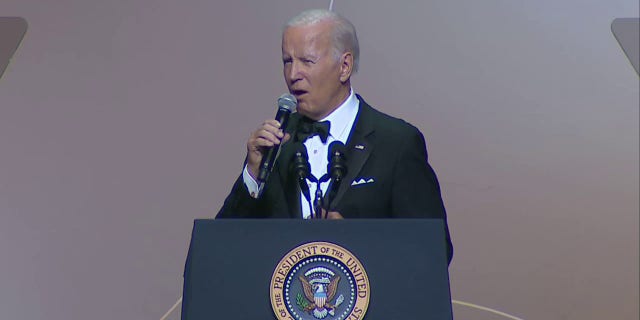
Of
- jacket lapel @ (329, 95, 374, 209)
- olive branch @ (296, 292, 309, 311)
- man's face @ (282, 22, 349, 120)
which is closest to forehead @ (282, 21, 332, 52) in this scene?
man's face @ (282, 22, 349, 120)

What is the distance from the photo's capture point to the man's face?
6.90 ft

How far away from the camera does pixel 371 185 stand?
203cm

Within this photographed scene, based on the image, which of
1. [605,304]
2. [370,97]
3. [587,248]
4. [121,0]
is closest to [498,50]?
[370,97]

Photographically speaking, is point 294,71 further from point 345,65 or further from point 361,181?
point 361,181

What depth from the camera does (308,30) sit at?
6.91 feet

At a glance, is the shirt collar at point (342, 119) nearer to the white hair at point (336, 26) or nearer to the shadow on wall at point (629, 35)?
the white hair at point (336, 26)

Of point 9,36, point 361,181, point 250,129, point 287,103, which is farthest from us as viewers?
point 9,36

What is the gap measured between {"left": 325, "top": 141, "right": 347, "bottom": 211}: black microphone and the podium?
33 cm

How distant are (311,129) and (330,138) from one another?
55mm

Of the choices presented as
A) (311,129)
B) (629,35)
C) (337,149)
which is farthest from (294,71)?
(629,35)

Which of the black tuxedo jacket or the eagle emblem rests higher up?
the black tuxedo jacket

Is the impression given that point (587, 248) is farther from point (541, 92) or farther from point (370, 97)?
point (370, 97)

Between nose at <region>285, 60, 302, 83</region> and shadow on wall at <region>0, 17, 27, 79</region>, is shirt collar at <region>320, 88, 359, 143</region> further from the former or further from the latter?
shadow on wall at <region>0, 17, 27, 79</region>

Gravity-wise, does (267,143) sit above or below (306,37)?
below
